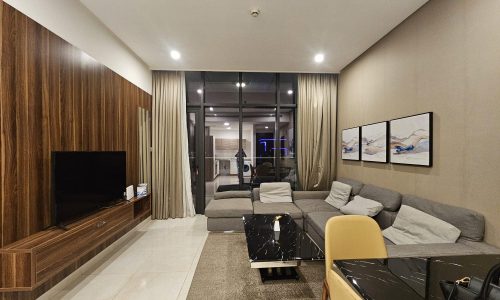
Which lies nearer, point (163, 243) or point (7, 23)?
point (7, 23)

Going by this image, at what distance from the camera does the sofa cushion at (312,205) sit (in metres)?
3.83

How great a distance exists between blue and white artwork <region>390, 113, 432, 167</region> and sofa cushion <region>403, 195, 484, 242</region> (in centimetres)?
46

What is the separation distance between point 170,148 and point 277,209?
2.48m

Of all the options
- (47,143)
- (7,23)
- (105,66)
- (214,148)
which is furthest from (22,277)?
(214,148)

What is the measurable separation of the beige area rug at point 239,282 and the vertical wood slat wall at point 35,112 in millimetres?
1649

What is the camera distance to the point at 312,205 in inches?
159

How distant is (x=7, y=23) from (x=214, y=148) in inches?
149

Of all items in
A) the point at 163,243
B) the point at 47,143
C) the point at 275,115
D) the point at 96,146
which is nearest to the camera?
the point at 47,143

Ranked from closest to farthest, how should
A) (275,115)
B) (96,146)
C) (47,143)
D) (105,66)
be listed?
1. (47,143)
2. (96,146)
3. (105,66)
4. (275,115)

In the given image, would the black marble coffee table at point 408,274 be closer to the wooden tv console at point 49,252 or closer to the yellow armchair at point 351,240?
the yellow armchair at point 351,240

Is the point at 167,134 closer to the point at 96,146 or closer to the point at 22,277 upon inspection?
the point at 96,146

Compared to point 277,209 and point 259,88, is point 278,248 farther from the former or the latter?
point 259,88

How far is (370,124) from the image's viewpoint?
3.59 metres

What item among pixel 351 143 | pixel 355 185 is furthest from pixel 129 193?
pixel 351 143
